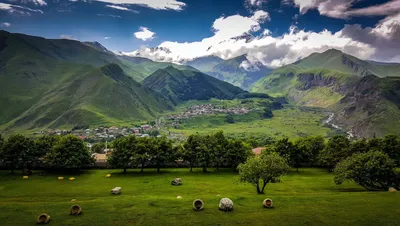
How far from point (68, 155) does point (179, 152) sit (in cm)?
3484

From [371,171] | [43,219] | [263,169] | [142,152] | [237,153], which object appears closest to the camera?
[43,219]

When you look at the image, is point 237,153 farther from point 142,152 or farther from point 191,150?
point 142,152

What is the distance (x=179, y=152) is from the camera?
94.3m

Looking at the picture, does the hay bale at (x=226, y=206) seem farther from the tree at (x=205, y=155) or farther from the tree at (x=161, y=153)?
the tree at (x=161, y=153)

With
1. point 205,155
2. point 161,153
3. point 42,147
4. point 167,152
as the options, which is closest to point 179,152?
point 167,152

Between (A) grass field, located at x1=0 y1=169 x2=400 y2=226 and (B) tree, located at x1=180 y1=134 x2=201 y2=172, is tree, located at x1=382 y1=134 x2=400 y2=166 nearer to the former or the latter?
(A) grass field, located at x1=0 y1=169 x2=400 y2=226

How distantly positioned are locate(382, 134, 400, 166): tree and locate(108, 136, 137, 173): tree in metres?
80.4

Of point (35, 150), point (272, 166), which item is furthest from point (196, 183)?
point (35, 150)

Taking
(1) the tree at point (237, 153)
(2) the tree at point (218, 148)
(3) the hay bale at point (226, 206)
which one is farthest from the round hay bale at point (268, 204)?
(2) the tree at point (218, 148)

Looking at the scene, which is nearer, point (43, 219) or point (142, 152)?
point (43, 219)

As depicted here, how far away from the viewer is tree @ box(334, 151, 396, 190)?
196ft

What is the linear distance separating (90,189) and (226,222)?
134 feet

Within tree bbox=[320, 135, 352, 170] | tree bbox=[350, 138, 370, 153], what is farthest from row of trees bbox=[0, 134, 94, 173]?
tree bbox=[350, 138, 370, 153]

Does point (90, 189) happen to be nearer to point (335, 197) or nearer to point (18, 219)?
point (18, 219)
